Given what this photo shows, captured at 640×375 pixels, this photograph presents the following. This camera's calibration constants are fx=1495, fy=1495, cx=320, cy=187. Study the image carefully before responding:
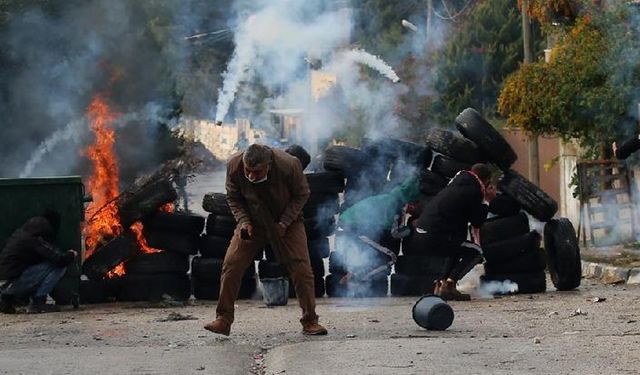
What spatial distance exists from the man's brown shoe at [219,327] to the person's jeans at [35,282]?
3.91 m

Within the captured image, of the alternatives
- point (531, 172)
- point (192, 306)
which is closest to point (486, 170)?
point (192, 306)

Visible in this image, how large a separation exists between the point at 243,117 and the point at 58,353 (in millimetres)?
21337

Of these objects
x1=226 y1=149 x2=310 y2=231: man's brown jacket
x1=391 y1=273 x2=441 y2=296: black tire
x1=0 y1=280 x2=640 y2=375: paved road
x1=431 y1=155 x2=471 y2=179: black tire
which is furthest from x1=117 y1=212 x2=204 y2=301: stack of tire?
x1=226 y1=149 x2=310 y2=231: man's brown jacket

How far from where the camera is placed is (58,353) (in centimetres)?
1218

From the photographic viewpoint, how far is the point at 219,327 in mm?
12984

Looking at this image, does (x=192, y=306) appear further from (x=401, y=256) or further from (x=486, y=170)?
(x=486, y=170)

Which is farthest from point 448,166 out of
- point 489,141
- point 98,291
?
point 98,291

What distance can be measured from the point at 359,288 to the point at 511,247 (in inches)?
73.1

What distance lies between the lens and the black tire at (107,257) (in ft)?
56.9

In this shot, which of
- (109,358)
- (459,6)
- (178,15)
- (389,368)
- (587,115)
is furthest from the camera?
(459,6)

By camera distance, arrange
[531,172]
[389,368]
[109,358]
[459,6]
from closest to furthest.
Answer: [389,368], [109,358], [531,172], [459,6]

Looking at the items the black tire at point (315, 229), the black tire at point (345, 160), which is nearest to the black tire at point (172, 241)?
the black tire at point (315, 229)

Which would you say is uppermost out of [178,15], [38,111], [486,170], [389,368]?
[178,15]

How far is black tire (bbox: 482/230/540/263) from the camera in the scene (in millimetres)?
17344
